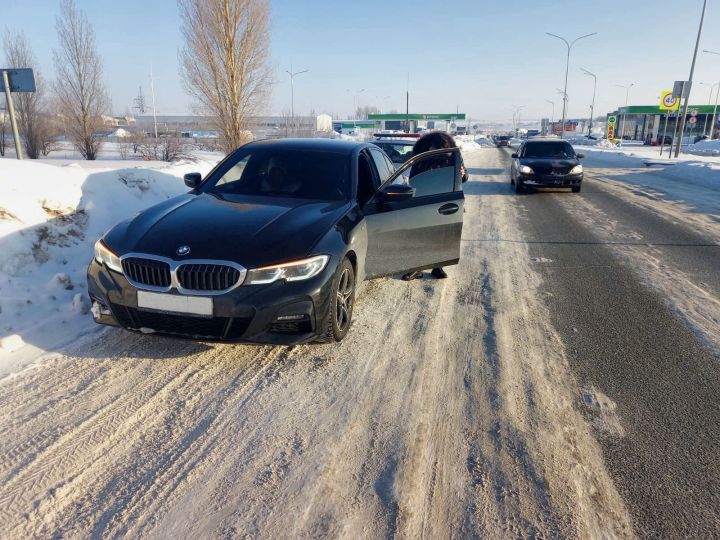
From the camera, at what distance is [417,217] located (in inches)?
185

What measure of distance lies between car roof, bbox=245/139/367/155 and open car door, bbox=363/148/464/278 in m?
0.57

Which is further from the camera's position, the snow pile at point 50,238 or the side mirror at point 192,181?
the side mirror at point 192,181

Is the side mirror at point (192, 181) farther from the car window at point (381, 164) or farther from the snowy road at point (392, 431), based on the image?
the car window at point (381, 164)

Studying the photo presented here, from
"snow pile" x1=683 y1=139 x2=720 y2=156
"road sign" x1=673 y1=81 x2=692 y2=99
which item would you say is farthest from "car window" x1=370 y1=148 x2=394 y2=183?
"snow pile" x1=683 y1=139 x2=720 y2=156

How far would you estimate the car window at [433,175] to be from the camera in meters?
4.92

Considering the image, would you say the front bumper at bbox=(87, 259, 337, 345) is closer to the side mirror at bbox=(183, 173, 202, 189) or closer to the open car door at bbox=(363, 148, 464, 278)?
the open car door at bbox=(363, 148, 464, 278)

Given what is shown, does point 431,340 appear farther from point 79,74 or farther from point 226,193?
point 79,74

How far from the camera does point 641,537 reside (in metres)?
2.02

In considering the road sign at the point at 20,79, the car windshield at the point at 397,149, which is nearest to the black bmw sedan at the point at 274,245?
the road sign at the point at 20,79

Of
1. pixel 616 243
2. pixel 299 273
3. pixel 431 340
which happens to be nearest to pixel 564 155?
pixel 616 243

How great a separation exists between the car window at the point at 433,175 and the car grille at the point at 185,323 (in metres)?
2.47

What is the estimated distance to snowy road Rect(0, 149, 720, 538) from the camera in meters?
2.12

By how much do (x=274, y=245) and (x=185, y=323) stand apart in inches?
30.6

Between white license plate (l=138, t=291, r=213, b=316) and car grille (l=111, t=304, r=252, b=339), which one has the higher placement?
white license plate (l=138, t=291, r=213, b=316)
